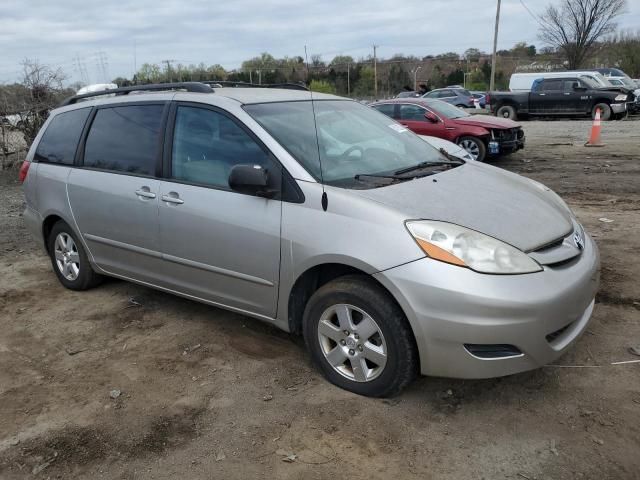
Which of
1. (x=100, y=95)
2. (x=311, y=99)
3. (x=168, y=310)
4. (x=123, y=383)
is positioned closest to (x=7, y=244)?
(x=100, y=95)

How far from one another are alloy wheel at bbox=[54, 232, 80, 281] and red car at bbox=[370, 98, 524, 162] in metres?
7.88

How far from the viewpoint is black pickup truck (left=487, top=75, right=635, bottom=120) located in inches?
822

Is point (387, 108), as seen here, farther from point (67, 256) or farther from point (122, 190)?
point (122, 190)

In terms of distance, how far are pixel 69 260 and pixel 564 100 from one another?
2125 centimetres

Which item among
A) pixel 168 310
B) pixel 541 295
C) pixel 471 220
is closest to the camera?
pixel 541 295

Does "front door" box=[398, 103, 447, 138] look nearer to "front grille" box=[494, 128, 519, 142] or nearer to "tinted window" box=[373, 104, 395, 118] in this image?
"tinted window" box=[373, 104, 395, 118]

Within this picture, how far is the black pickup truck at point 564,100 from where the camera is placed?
20.9 metres

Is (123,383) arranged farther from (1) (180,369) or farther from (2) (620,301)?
(2) (620,301)

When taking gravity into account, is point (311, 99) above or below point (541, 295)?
above

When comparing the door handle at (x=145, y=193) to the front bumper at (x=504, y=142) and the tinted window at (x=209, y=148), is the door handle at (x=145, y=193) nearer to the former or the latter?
the tinted window at (x=209, y=148)

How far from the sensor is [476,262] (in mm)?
2809

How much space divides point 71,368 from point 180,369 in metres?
0.77

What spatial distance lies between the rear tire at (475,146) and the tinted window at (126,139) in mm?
8604

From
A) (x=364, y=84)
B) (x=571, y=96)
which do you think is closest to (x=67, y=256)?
(x=571, y=96)
